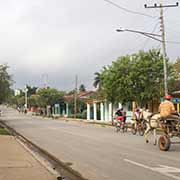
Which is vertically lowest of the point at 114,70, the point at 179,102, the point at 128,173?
the point at 128,173

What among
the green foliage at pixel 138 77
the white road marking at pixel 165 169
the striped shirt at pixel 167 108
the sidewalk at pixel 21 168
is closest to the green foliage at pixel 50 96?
the green foliage at pixel 138 77

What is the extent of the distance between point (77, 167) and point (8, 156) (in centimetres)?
366

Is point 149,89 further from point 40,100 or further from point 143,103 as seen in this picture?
point 40,100

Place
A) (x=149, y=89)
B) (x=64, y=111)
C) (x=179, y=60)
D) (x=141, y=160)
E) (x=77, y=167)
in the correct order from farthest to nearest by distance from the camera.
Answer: (x=64, y=111), (x=179, y=60), (x=149, y=89), (x=141, y=160), (x=77, y=167)

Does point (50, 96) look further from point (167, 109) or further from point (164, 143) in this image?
point (164, 143)

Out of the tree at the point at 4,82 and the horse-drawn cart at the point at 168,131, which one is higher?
the tree at the point at 4,82

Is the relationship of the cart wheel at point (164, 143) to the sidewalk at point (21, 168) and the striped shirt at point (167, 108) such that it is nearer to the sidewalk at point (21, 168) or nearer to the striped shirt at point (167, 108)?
the striped shirt at point (167, 108)

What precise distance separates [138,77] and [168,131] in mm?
24518

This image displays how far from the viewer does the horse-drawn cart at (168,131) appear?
17250 mm

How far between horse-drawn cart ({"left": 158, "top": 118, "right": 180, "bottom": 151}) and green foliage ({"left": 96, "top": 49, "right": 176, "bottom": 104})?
78.6 ft

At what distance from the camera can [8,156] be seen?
16016mm

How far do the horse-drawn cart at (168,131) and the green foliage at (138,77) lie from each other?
23970 mm

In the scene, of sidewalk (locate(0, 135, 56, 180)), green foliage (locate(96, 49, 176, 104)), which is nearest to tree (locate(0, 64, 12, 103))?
green foliage (locate(96, 49, 176, 104))

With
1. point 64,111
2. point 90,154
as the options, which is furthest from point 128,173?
point 64,111
